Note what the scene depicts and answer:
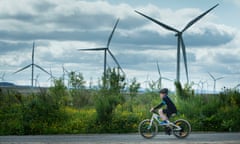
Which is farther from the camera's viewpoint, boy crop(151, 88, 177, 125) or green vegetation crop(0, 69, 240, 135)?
green vegetation crop(0, 69, 240, 135)

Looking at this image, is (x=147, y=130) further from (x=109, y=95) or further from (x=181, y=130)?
(x=109, y=95)

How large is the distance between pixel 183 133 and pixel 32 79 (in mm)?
20388

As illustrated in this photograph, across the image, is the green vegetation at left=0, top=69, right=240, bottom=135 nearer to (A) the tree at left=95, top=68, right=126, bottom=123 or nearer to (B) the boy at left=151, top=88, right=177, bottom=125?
(A) the tree at left=95, top=68, right=126, bottom=123

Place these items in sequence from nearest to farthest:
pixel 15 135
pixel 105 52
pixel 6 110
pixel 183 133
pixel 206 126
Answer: pixel 183 133 → pixel 15 135 → pixel 206 126 → pixel 6 110 → pixel 105 52

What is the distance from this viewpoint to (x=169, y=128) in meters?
17.1

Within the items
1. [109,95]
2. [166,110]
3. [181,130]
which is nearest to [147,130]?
[166,110]

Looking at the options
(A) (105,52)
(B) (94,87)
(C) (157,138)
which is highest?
(A) (105,52)

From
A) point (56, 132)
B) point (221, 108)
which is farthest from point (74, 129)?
point (221, 108)

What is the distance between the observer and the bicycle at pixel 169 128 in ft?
55.4

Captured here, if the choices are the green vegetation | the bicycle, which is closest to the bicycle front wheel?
the bicycle

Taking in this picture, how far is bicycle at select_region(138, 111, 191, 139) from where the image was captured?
16.9 m

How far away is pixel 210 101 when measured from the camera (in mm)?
23969

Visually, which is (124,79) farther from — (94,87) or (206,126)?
(206,126)

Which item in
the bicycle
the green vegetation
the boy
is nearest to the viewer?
the boy
